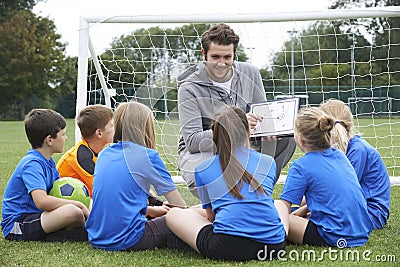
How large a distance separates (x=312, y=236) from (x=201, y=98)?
1.50 m

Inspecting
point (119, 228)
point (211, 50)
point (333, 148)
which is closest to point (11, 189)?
point (119, 228)

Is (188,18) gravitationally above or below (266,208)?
above

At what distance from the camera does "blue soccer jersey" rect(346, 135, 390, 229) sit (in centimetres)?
423

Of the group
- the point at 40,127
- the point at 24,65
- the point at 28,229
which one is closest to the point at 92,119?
the point at 40,127

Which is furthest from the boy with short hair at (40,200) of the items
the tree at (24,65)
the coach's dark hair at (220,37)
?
the tree at (24,65)

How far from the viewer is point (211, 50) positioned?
180 inches

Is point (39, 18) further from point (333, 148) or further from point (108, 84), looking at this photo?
point (333, 148)

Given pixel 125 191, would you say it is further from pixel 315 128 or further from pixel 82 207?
pixel 315 128

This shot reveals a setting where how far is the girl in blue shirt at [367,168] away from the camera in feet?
13.9

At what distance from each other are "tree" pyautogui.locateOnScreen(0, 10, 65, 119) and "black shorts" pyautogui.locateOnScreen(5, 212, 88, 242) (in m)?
35.5

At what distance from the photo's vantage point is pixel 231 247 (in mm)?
3336

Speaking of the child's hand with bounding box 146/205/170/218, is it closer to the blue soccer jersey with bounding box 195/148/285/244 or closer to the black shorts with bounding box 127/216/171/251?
the black shorts with bounding box 127/216/171/251

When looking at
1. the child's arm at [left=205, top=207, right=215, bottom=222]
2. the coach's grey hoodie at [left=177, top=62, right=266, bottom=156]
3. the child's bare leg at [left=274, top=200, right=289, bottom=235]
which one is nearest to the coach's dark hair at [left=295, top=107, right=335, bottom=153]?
the child's bare leg at [left=274, top=200, right=289, bottom=235]

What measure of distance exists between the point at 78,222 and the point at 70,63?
129 ft
